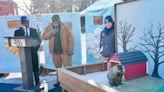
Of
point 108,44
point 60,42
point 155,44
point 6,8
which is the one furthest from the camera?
point 6,8

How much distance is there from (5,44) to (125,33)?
303 cm

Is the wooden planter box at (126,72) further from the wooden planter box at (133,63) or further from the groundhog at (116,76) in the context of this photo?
the groundhog at (116,76)

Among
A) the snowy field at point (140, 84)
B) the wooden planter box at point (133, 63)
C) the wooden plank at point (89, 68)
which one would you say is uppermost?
the wooden planter box at point (133, 63)

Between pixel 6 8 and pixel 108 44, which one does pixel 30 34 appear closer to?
pixel 108 44

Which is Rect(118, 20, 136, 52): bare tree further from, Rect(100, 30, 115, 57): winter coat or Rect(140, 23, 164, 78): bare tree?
Rect(100, 30, 115, 57): winter coat

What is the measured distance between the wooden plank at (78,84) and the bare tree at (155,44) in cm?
56

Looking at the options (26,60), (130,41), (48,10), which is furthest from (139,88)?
(48,10)

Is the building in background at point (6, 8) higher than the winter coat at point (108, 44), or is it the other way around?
the building in background at point (6, 8)

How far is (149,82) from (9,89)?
1974 millimetres

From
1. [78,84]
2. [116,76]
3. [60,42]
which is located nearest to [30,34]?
[60,42]

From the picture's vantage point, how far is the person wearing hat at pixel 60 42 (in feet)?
13.2

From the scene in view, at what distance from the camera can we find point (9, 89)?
2914 mm

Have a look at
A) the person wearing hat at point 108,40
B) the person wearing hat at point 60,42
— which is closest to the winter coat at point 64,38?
the person wearing hat at point 60,42

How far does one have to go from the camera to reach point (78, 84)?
1.55 meters
